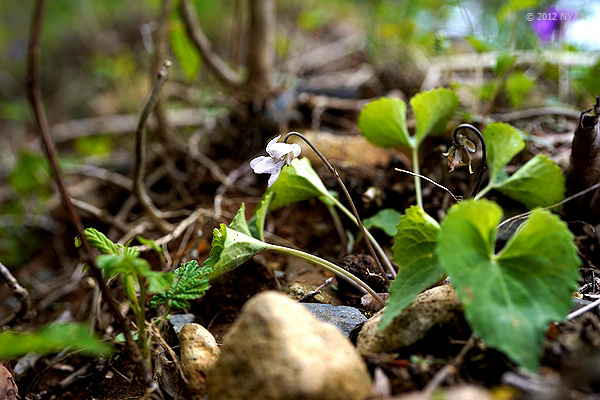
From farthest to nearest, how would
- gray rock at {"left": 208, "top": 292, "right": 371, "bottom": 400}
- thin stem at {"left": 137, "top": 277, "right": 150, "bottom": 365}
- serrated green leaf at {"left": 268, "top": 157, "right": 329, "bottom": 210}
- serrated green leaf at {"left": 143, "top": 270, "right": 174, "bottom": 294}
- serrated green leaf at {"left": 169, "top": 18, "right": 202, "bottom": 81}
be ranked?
serrated green leaf at {"left": 169, "top": 18, "right": 202, "bottom": 81}
serrated green leaf at {"left": 268, "top": 157, "right": 329, "bottom": 210}
thin stem at {"left": 137, "top": 277, "right": 150, "bottom": 365}
serrated green leaf at {"left": 143, "top": 270, "right": 174, "bottom": 294}
gray rock at {"left": 208, "top": 292, "right": 371, "bottom": 400}

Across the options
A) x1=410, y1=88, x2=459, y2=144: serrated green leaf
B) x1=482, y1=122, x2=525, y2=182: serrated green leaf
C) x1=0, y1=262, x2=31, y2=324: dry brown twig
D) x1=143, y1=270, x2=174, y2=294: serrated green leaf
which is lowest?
x1=0, y1=262, x2=31, y2=324: dry brown twig

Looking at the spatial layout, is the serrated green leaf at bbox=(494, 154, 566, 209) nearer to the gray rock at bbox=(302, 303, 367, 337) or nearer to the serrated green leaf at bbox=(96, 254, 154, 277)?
the gray rock at bbox=(302, 303, 367, 337)

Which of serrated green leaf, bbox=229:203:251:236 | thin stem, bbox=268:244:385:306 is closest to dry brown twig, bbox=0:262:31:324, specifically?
serrated green leaf, bbox=229:203:251:236

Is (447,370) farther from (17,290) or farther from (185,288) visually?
(17,290)

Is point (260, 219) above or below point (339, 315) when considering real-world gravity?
above

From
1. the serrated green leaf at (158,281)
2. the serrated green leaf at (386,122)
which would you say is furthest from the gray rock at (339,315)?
the serrated green leaf at (386,122)

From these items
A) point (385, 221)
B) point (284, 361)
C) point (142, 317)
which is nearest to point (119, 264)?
point (142, 317)

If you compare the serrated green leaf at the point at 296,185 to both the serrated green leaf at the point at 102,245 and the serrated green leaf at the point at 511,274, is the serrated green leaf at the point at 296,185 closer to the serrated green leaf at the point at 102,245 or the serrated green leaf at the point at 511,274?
the serrated green leaf at the point at 102,245
